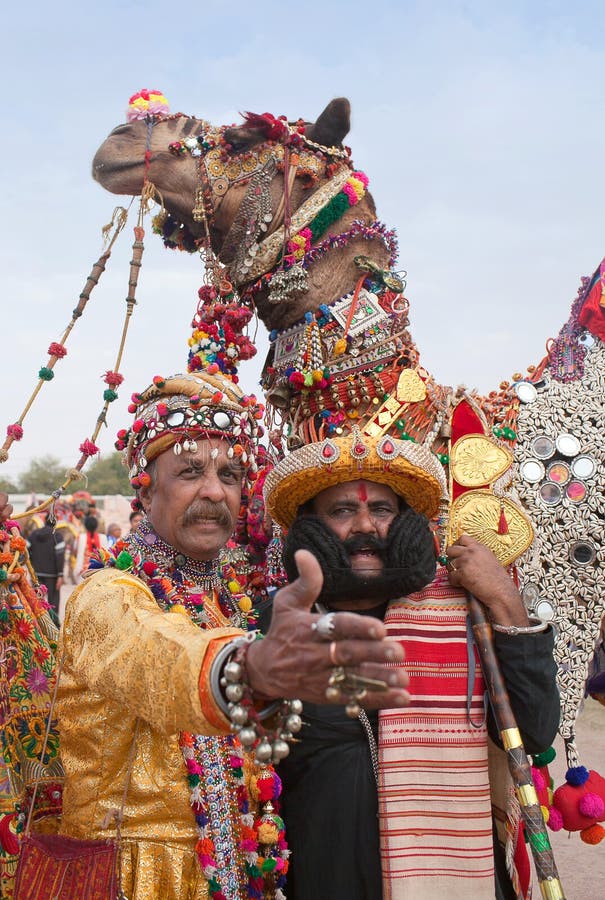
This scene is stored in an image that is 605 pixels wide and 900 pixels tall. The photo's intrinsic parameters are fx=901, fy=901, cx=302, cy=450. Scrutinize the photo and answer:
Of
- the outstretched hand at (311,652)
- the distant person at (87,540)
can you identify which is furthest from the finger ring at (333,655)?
the distant person at (87,540)

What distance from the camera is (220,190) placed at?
13.1ft

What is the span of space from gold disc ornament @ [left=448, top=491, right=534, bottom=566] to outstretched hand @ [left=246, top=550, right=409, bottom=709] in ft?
4.22

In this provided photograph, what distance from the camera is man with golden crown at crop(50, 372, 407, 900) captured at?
1604 mm

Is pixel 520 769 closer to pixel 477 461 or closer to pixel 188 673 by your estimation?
pixel 477 461

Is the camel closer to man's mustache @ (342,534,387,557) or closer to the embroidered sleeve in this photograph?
man's mustache @ (342,534,387,557)

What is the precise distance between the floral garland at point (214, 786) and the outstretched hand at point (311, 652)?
720 mm

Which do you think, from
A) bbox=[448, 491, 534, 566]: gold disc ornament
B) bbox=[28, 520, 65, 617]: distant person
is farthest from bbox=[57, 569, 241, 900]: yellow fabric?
bbox=[28, 520, 65, 617]: distant person

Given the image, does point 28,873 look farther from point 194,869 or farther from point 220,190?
point 220,190

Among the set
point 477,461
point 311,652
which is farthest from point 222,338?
point 311,652

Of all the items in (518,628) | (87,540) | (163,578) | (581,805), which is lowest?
(581,805)

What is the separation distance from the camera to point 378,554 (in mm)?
2662

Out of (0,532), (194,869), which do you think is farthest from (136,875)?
(0,532)

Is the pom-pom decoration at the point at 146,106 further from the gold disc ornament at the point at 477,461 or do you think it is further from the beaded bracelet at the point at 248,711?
the beaded bracelet at the point at 248,711

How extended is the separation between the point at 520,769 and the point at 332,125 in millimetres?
2833
